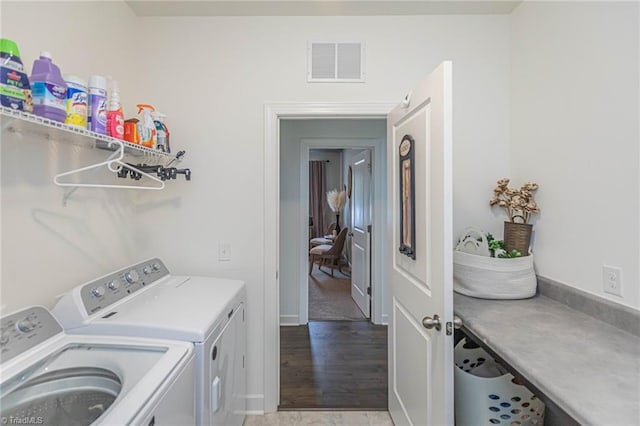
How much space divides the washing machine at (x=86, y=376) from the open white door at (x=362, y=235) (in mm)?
2742

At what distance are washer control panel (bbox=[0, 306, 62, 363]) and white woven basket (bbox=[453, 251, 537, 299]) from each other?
1805mm

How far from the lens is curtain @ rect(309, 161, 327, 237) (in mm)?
8031

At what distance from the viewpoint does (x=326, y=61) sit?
6.75ft

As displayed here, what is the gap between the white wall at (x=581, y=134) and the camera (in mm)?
1251

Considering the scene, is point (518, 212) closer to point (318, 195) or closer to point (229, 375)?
point (229, 375)

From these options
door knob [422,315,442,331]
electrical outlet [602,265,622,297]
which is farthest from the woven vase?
door knob [422,315,442,331]

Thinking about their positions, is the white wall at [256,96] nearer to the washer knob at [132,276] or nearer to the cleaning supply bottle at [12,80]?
the washer knob at [132,276]

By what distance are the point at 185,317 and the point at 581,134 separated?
→ 1899 millimetres

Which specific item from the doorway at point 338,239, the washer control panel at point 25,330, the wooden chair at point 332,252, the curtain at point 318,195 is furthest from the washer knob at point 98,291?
the curtain at point 318,195

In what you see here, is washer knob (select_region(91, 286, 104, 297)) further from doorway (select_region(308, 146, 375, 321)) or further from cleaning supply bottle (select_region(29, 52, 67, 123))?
doorway (select_region(308, 146, 375, 321))

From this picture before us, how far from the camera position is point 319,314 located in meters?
3.98

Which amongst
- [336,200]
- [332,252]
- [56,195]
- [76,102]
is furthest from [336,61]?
[336,200]

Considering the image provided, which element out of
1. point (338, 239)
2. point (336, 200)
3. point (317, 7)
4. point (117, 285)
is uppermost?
point (317, 7)

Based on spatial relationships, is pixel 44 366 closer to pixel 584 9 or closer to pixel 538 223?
pixel 538 223
